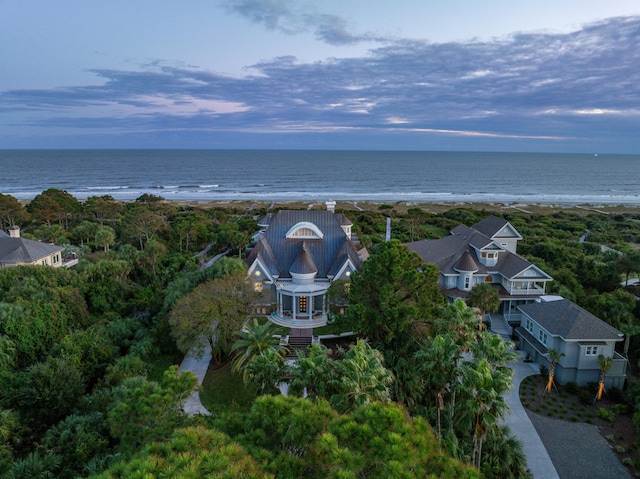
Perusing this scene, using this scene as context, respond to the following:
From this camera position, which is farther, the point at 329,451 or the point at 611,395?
the point at 611,395

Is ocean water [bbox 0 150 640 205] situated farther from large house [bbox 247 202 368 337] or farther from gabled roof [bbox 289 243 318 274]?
gabled roof [bbox 289 243 318 274]

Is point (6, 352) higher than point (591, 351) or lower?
higher

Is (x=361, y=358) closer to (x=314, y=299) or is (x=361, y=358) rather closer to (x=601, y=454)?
(x=601, y=454)

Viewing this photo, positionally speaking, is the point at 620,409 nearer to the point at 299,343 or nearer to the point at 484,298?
the point at 484,298

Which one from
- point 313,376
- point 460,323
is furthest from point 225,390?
point 460,323

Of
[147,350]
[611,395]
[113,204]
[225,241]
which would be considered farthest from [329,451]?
[113,204]

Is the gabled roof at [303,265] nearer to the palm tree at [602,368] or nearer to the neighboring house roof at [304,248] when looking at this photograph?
the neighboring house roof at [304,248]

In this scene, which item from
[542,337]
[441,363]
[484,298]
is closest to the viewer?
[441,363]
